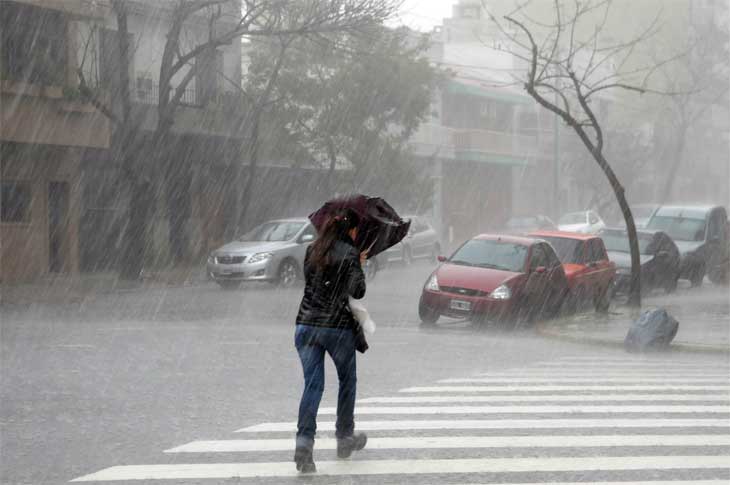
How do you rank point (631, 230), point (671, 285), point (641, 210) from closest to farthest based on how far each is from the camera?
point (631, 230) < point (671, 285) < point (641, 210)

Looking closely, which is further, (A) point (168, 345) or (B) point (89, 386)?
(A) point (168, 345)

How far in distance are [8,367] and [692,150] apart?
6876cm

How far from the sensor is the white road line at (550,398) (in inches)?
403

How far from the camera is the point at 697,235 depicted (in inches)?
1197

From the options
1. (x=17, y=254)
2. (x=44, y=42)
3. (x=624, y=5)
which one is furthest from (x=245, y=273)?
(x=624, y=5)

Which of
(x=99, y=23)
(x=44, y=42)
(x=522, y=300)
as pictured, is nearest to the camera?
(x=522, y=300)

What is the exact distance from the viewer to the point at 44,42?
2733 centimetres

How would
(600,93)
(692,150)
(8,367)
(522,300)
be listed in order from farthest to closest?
(692,150) < (600,93) < (522,300) < (8,367)

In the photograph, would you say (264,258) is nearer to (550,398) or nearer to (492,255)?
(492,255)

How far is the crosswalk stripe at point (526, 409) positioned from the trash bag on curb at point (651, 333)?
537cm

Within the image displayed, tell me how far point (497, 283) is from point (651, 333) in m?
3.53

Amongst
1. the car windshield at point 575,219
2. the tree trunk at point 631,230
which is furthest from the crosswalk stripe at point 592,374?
the car windshield at point 575,219

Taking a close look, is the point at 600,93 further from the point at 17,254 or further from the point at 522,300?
the point at 522,300

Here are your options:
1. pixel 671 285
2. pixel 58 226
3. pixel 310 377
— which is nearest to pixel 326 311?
pixel 310 377
